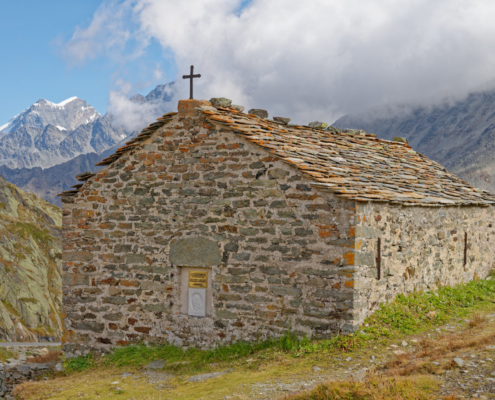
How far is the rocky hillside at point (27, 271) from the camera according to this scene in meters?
31.8

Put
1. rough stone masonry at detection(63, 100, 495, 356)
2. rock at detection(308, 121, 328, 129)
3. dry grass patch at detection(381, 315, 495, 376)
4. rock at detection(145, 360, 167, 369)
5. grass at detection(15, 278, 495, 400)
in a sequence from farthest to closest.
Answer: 1. rock at detection(308, 121, 328, 129)
2. rock at detection(145, 360, 167, 369)
3. rough stone masonry at detection(63, 100, 495, 356)
4. dry grass patch at detection(381, 315, 495, 376)
5. grass at detection(15, 278, 495, 400)

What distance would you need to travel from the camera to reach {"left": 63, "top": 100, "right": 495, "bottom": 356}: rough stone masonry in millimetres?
8156

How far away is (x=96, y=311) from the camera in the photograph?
985 cm

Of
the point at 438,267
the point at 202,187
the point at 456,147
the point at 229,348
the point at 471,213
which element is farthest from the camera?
the point at 456,147

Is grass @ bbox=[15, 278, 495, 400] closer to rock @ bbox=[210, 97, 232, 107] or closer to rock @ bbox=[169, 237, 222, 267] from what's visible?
rock @ bbox=[169, 237, 222, 267]

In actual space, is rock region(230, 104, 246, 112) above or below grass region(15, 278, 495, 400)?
above

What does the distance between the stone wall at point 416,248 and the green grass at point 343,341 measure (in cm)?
26

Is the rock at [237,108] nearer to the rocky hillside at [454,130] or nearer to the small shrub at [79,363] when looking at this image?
the small shrub at [79,363]

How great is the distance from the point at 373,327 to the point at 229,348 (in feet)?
8.36

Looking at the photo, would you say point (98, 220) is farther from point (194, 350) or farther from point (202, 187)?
point (194, 350)

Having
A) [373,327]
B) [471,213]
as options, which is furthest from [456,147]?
[373,327]

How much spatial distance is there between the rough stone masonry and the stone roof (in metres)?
0.12

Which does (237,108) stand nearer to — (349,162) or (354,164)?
(349,162)

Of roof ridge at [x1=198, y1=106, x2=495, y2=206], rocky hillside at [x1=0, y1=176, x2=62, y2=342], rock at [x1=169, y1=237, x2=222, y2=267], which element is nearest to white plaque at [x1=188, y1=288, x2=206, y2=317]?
rock at [x1=169, y1=237, x2=222, y2=267]
